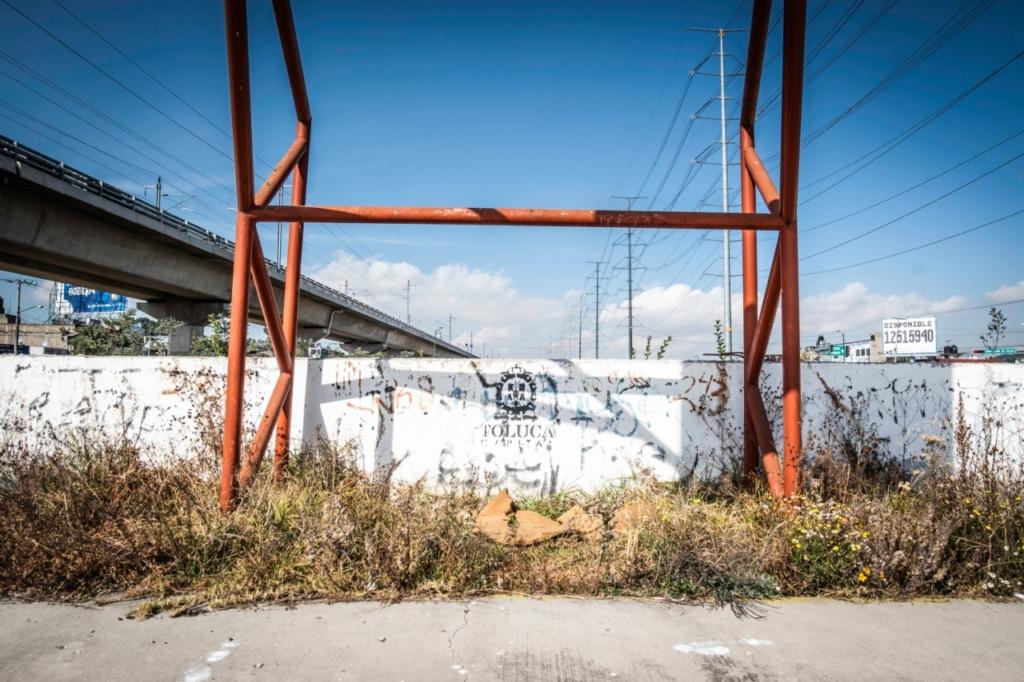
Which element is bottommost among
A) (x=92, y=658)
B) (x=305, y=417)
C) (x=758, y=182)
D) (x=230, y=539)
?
(x=92, y=658)

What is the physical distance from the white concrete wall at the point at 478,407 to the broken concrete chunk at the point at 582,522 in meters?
0.57

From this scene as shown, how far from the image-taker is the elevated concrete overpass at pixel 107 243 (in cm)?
1545

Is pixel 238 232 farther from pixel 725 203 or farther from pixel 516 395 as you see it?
pixel 725 203

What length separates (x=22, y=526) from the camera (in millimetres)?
3979

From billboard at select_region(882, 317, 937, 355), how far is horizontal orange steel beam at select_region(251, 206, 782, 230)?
103ft

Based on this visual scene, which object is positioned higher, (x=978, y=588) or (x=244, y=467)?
(x=244, y=467)

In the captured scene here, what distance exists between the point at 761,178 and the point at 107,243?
22.2 meters

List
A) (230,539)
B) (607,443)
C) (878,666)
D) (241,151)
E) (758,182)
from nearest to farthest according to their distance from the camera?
(878,666), (230,539), (241,151), (758,182), (607,443)

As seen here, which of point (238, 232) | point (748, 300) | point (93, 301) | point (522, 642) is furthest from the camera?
point (93, 301)

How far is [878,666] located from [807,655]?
1.14 feet

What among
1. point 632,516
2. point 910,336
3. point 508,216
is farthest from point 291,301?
point 910,336

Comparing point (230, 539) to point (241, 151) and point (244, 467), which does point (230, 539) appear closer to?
→ point (244, 467)

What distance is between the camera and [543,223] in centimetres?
479

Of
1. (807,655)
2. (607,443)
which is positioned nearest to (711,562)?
(807,655)
